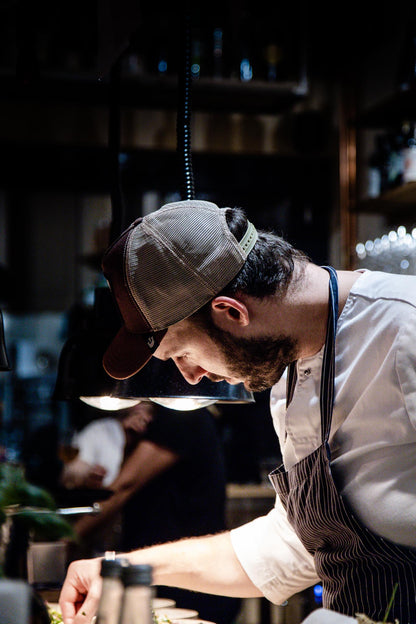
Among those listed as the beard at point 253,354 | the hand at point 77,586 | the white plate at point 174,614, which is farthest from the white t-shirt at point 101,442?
the beard at point 253,354

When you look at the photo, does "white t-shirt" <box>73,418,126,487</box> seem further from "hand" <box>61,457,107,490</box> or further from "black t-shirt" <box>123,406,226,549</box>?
"black t-shirt" <box>123,406,226,549</box>

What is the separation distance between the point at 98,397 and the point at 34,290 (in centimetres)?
394

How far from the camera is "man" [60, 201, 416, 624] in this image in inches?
55.9

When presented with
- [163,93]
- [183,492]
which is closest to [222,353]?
[183,492]

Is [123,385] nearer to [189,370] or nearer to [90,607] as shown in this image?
[189,370]

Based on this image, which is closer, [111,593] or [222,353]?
[111,593]

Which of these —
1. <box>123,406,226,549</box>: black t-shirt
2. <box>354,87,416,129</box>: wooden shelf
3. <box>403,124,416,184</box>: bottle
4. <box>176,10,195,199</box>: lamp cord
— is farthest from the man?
<box>354,87,416,129</box>: wooden shelf

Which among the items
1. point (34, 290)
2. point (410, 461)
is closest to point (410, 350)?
point (410, 461)

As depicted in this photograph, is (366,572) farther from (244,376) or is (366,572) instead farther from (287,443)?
(244,376)

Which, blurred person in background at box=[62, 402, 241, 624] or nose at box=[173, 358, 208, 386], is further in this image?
blurred person in background at box=[62, 402, 241, 624]

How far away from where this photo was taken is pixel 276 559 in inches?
76.4

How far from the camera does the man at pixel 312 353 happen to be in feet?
4.66

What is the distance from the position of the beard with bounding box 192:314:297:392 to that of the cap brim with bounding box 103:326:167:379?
3.7 inches

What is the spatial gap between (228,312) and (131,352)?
189 millimetres
